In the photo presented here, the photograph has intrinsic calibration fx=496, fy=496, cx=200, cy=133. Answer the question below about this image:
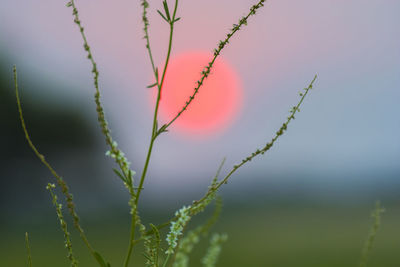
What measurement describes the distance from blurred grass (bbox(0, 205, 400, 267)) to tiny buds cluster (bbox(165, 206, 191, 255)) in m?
36.4

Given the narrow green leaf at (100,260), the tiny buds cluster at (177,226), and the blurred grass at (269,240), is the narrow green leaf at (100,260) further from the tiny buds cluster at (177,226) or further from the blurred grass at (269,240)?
the blurred grass at (269,240)

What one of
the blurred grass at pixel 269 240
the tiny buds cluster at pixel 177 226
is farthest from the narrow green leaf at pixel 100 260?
the blurred grass at pixel 269 240

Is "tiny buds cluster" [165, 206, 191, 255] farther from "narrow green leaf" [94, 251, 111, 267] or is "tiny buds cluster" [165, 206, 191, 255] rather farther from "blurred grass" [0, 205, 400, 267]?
"blurred grass" [0, 205, 400, 267]

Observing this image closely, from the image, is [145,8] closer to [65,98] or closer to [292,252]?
[292,252]

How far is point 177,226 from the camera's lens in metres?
3.33

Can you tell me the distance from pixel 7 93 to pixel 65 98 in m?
8.59

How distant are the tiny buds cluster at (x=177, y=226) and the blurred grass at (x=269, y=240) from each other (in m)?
36.4

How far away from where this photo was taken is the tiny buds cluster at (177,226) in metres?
3.32

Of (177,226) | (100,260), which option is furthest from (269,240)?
(100,260)

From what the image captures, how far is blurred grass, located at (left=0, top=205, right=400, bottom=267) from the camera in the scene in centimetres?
4344

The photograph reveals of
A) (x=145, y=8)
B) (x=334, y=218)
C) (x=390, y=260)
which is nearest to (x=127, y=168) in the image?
(x=145, y=8)

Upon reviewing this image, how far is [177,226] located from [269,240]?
59844 mm

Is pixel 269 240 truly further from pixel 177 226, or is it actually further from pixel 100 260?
pixel 100 260

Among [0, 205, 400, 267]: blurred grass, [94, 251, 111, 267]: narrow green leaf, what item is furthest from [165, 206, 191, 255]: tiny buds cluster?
[0, 205, 400, 267]: blurred grass
